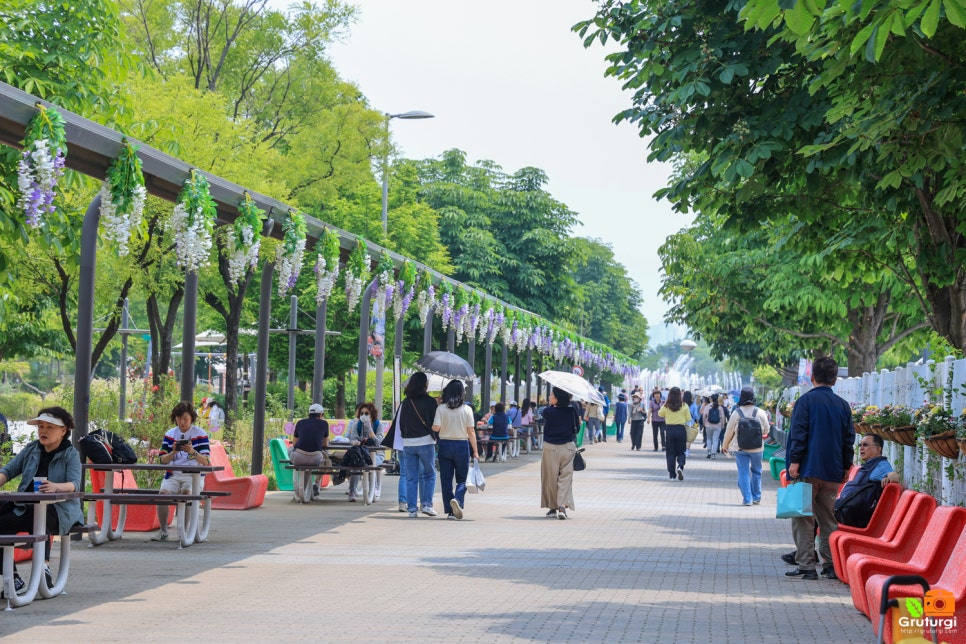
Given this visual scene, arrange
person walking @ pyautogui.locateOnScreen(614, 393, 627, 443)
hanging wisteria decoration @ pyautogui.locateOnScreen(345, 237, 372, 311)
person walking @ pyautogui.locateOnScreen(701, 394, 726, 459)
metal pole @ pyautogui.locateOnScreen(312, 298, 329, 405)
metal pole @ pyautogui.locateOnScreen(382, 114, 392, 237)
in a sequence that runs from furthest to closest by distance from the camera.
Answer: person walking @ pyautogui.locateOnScreen(614, 393, 627, 443) < person walking @ pyautogui.locateOnScreen(701, 394, 726, 459) < metal pole @ pyautogui.locateOnScreen(382, 114, 392, 237) < metal pole @ pyautogui.locateOnScreen(312, 298, 329, 405) < hanging wisteria decoration @ pyautogui.locateOnScreen(345, 237, 372, 311)

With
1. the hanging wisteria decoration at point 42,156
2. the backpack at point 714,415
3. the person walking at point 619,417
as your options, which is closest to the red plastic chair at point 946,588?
the hanging wisteria decoration at point 42,156

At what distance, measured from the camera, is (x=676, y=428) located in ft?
93.5

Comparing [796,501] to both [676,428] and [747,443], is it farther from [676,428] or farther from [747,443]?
[676,428]

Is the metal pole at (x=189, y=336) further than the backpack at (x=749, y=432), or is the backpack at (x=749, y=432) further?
the backpack at (x=749, y=432)

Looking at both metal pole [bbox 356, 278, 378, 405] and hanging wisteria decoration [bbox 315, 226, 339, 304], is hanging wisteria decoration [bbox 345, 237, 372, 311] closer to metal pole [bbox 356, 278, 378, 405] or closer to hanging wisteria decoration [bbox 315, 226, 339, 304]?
hanging wisteria decoration [bbox 315, 226, 339, 304]

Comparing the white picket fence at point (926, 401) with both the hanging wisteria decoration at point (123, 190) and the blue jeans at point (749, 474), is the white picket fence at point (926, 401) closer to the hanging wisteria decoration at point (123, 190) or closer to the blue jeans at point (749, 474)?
the blue jeans at point (749, 474)

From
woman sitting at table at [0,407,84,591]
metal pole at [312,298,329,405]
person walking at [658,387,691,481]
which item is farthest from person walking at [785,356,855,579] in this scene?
person walking at [658,387,691,481]

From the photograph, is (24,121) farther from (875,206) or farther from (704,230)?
(704,230)

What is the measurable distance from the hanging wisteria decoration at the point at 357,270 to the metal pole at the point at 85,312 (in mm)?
7315

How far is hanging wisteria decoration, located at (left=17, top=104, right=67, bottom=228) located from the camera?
11.6 metres

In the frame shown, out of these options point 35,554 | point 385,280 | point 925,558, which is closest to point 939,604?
point 925,558

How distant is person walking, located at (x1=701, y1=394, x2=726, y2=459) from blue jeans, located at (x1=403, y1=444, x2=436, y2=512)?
21690 millimetres

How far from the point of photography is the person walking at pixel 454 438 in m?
18.1

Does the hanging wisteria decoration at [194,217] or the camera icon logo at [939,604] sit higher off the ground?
the hanging wisteria decoration at [194,217]
